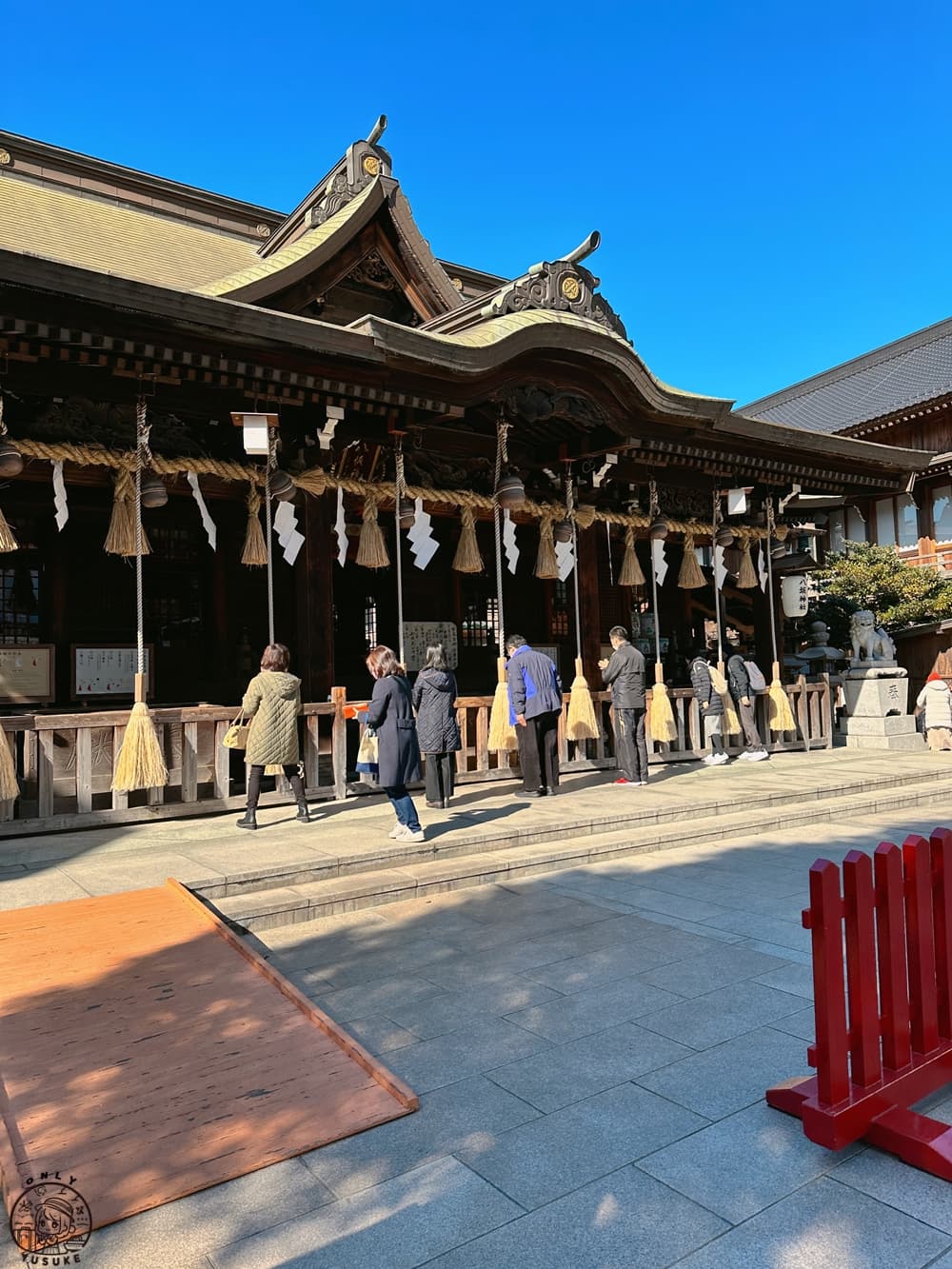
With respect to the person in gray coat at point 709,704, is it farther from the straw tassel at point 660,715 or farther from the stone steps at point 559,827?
the stone steps at point 559,827

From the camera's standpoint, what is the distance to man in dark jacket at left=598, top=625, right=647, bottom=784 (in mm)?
9109

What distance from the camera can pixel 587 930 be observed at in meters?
5.07

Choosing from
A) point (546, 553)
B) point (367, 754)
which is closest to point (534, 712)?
point (367, 754)

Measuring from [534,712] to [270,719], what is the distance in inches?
105

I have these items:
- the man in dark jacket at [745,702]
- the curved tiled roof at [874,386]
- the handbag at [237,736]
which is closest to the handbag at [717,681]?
the man in dark jacket at [745,702]

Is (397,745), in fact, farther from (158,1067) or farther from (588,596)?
(588,596)

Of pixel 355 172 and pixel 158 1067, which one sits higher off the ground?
pixel 355 172

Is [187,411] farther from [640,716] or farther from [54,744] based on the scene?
[640,716]

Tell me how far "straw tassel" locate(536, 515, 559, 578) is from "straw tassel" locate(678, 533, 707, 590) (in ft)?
8.98

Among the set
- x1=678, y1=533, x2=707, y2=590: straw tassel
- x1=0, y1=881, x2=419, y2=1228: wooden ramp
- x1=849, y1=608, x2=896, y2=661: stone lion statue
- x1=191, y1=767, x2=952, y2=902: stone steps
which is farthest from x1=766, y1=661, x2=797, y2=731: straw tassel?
x1=0, y1=881, x2=419, y2=1228: wooden ramp

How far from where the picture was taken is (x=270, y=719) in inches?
275

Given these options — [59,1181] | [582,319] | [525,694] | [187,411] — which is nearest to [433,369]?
[582,319]

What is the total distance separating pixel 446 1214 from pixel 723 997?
2039mm

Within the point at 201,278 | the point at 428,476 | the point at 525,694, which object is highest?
the point at 201,278
